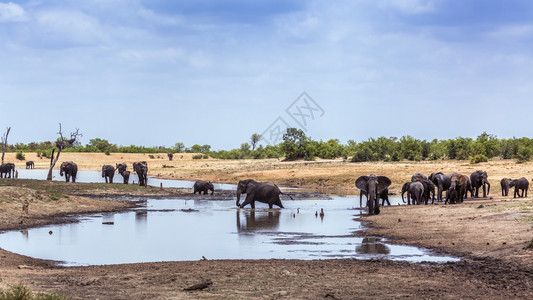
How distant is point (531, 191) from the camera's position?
37.0 metres

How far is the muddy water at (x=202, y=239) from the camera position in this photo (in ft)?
57.1

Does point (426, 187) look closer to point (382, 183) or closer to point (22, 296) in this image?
point (382, 183)

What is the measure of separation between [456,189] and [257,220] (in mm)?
12251

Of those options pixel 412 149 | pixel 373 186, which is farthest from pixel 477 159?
pixel 373 186

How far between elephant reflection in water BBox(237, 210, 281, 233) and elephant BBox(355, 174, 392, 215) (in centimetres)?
460

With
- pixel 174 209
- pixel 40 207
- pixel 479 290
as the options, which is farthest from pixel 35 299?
pixel 174 209

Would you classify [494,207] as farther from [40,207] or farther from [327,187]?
[327,187]

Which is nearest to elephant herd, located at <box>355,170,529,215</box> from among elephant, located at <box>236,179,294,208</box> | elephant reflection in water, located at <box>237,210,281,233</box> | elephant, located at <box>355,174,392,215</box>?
elephant, located at <box>355,174,392,215</box>

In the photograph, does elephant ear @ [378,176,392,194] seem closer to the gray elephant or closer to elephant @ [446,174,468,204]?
elephant @ [446,174,468,204]

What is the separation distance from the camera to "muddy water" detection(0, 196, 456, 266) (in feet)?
57.1

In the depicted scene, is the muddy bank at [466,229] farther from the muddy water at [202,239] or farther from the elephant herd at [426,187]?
the elephant herd at [426,187]

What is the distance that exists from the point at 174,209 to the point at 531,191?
73.3 feet

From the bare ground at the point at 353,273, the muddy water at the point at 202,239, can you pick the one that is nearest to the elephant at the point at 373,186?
the muddy water at the point at 202,239

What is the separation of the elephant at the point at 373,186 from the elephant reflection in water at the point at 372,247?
7685 millimetres
